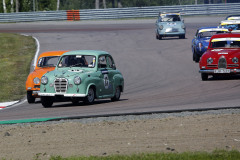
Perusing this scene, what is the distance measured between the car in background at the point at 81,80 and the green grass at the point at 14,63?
3.81 metres

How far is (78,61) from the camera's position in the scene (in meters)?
14.7

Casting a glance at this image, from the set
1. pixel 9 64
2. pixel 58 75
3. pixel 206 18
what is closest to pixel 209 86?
pixel 58 75

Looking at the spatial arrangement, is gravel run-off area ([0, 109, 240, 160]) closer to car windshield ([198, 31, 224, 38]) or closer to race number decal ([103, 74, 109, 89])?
race number decal ([103, 74, 109, 89])

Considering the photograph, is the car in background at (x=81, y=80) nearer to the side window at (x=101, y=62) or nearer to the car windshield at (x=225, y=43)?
the side window at (x=101, y=62)

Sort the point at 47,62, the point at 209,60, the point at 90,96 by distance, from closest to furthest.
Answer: the point at 90,96 → the point at 47,62 → the point at 209,60

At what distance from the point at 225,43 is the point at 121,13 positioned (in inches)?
1321

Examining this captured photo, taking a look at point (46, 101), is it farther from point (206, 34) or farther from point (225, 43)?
point (206, 34)

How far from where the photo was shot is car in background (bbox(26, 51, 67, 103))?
15.7 meters

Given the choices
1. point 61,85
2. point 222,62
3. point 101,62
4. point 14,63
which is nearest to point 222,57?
point 222,62

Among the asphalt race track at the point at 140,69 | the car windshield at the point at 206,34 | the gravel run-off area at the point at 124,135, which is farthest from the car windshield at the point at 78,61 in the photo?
the car windshield at the point at 206,34

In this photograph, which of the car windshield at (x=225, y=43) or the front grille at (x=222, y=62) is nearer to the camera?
the front grille at (x=222, y=62)

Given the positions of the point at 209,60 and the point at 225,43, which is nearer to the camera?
the point at 209,60

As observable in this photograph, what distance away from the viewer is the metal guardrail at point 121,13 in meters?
51.2

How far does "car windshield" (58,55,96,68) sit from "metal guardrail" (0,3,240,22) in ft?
122
